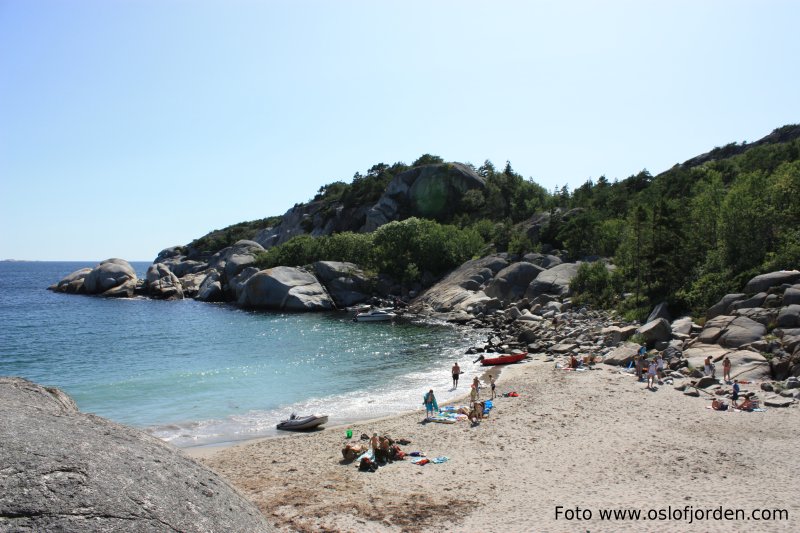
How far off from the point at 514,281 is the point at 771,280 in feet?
95.1

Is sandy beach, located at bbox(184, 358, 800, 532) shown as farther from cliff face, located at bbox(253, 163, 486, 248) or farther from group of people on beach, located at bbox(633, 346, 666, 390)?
cliff face, located at bbox(253, 163, 486, 248)

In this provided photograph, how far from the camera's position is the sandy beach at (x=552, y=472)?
13.0 metres

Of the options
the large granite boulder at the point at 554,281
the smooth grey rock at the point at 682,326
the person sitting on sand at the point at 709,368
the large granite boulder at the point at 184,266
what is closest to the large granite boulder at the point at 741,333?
the smooth grey rock at the point at 682,326

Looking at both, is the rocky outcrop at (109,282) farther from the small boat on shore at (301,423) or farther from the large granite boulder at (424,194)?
the small boat on shore at (301,423)

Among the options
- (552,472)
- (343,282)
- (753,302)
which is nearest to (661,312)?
(753,302)

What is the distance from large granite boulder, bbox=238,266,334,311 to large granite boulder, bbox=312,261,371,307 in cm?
129

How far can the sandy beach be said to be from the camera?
13.0 m

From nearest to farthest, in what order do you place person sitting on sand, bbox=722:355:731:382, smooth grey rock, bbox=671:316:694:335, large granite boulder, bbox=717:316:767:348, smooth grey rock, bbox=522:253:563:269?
person sitting on sand, bbox=722:355:731:382
large granite boulder, bbox=717:316:767:348
smooth grey rock, bbox=671:316:694:335
smooth grey rock, bbox=522:253:563:269

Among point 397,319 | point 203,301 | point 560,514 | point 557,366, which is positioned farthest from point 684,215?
point 203,301

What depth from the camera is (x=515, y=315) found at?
5084 cm

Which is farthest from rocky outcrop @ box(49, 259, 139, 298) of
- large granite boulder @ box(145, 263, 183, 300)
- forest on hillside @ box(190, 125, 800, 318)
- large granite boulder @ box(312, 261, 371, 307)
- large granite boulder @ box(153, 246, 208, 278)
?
large granite boulder @ box(312, 261, 371, 307)

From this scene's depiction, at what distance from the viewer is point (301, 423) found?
22.8m

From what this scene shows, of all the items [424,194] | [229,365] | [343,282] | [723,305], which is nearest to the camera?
[723,305]

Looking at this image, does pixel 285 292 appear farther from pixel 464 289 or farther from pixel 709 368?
pixel 709 368
